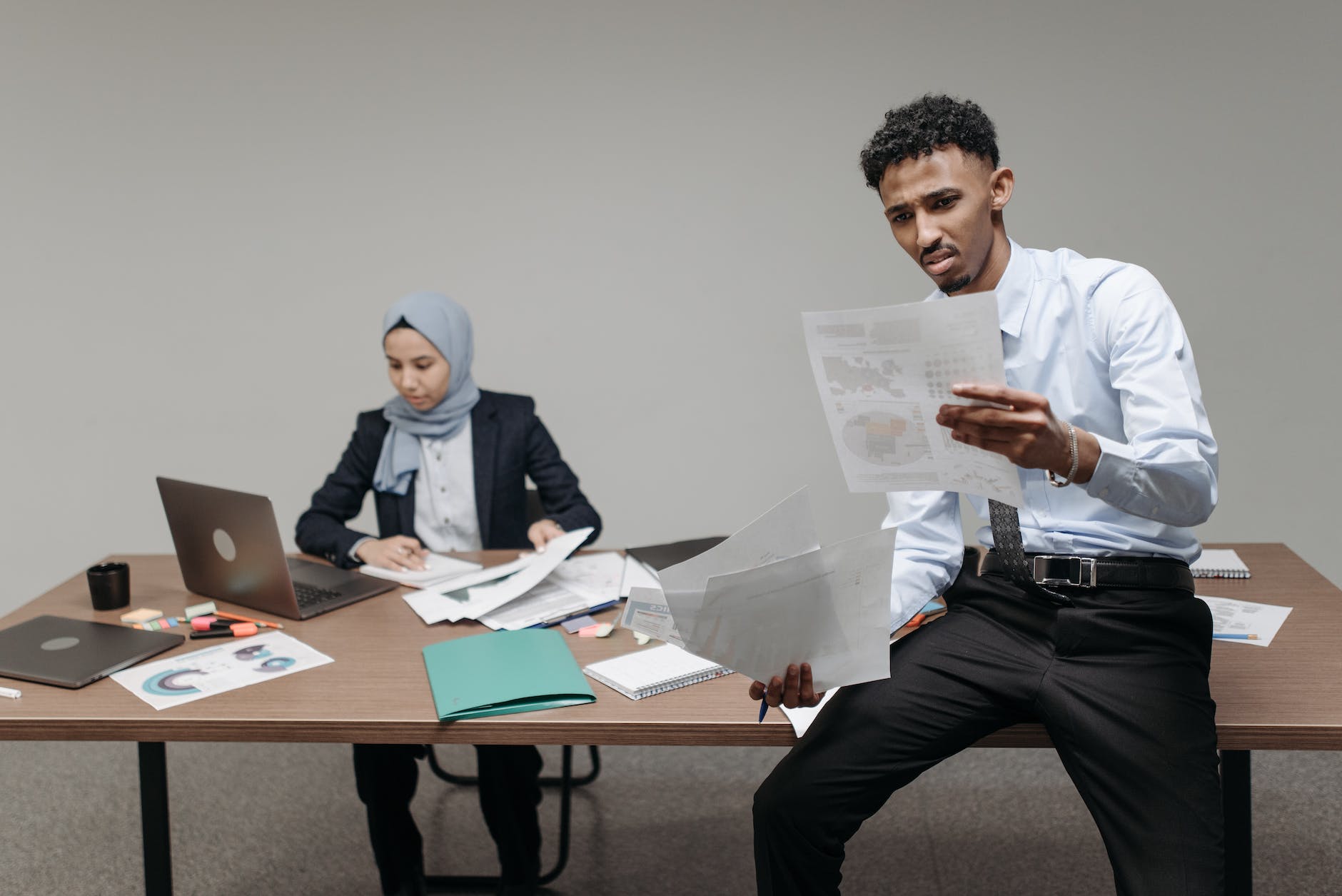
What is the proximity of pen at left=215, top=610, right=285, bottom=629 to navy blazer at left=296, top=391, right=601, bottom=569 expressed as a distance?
60 centimetres

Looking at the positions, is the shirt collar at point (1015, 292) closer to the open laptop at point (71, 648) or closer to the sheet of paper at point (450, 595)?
the sheet of paper at point (450, 595)

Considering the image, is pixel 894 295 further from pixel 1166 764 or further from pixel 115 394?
pixel 115 394

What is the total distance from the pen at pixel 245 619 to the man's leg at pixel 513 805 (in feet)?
1.62

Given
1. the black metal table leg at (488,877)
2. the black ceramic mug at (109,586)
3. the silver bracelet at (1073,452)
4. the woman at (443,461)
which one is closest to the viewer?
the silver bracelet at (1073,452)

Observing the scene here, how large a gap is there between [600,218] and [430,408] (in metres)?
1.16

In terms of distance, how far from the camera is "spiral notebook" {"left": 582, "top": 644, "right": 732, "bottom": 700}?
1.47 metres

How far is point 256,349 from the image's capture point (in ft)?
11.4

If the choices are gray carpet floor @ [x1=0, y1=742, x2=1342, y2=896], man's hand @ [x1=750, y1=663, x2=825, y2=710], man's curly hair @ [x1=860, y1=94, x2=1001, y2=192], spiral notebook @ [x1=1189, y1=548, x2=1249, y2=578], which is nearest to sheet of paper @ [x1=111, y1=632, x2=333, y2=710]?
man's hand @ [x1=750, y1=663, x2=825, y2=710]

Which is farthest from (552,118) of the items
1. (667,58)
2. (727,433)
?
(727,433)

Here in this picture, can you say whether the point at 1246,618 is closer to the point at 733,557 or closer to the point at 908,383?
the point at 908,383

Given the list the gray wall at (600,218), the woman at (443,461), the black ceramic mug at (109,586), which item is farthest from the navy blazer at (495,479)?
the gray wall at (600,218)

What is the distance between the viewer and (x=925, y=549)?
1.73 m

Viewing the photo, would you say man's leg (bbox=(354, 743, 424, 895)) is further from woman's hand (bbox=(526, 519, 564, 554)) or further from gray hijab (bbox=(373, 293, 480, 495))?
gray hijab (bbox=(373, 293, 480, 495))

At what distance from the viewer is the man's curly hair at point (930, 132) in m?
1.64
